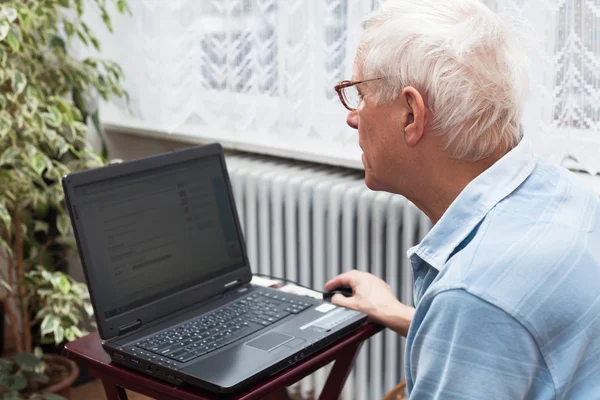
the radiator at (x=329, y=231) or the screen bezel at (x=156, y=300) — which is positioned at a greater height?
the screen bezel at (x=156, y=300)

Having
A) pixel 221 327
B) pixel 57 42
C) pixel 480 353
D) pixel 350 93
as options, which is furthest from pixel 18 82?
pixel 480 353

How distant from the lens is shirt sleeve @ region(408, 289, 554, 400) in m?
0.86

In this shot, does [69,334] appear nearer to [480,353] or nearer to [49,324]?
[49,324]

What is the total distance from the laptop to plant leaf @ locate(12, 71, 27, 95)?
800 millimetres

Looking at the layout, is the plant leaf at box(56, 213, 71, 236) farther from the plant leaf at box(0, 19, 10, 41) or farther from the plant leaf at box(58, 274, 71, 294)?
the plant leaf at box(0, 19, 10, 41)

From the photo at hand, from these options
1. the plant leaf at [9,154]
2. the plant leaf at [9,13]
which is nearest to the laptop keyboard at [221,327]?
the plant leaf at [9,154]

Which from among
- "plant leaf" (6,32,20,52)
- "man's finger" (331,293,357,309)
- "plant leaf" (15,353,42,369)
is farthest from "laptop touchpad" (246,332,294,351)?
"plant leaf" (6,32,20,52)

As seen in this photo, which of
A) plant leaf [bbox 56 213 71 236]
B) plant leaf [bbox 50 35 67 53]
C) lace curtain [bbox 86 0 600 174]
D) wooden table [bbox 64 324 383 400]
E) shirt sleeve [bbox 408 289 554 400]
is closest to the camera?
shirt sleeve [bbox 408 289 554 400]

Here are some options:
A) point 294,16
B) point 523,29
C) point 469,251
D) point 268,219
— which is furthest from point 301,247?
point 469,251

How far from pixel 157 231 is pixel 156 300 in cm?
14

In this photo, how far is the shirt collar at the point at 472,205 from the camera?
0.99 meters

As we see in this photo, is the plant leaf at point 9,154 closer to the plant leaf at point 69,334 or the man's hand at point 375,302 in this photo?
the plant leaf at point 69,334

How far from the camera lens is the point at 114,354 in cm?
139

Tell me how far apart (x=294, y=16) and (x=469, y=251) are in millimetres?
1434
